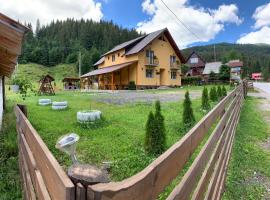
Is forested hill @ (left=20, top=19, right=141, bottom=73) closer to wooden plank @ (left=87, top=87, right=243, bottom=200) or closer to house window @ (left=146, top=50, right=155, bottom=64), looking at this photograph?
house window @ (left=146, top=50, right=155, bottom=64)

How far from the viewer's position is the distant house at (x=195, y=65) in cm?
5825

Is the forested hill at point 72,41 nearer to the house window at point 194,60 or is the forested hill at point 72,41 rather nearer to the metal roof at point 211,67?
the house window at point 194,60

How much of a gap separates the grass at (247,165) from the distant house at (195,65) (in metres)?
51.5

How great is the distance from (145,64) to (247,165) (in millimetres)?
26264

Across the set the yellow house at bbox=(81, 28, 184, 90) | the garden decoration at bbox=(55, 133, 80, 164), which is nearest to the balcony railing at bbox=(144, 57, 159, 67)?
the yellow house at bbox=(81, 28, 184, 90)

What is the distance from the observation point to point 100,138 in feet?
20.4

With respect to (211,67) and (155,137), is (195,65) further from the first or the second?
(155,137)

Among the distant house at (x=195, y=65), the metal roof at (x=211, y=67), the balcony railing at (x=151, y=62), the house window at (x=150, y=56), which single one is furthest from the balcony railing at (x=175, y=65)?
the distant house at (x=195, y=65)

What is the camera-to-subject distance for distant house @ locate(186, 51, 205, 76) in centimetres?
5825

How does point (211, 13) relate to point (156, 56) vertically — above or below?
above

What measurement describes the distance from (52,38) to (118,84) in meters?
73.3

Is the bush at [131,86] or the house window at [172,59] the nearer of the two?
the bush at [131,86]

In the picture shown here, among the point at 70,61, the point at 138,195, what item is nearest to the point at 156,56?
the point at 138,195

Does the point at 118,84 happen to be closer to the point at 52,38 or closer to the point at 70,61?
the point at 70,61
